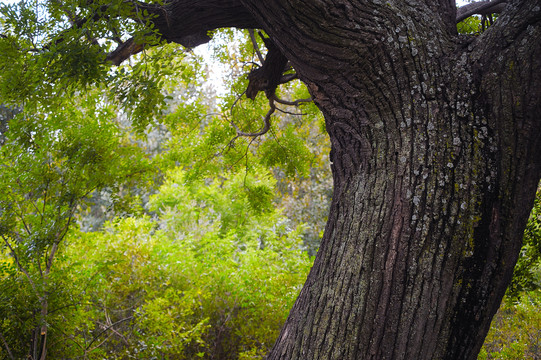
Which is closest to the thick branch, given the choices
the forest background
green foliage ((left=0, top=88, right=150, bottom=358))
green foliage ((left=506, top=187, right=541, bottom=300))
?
the forest background

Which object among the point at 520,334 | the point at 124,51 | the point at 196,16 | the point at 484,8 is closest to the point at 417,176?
the point at 484,8

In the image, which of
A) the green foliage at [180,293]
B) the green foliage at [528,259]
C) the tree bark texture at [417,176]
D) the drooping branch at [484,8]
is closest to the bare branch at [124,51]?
the tree bark texture at [417,176]

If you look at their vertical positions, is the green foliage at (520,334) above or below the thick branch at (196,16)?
below

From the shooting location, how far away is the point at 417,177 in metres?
1.50

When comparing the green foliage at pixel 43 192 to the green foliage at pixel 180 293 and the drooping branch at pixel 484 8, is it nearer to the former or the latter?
the green foliage at pixel 180 293

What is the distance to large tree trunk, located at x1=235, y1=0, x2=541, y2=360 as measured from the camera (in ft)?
4.65

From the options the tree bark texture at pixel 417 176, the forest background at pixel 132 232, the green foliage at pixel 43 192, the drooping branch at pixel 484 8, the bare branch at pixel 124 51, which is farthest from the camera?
the green foliage at pixel 43 192

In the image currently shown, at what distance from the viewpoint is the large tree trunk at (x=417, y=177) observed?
55.8 inches

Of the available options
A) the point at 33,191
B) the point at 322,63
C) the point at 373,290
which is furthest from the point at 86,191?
the point at 373,290

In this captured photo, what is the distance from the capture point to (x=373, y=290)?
Answer: 1445 millimetres

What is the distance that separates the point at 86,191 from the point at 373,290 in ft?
9.66

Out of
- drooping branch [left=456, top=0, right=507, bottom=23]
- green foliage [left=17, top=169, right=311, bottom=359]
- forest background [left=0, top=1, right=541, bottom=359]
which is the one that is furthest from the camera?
green foliage [left=17, top=169, right=311, bottom=359]

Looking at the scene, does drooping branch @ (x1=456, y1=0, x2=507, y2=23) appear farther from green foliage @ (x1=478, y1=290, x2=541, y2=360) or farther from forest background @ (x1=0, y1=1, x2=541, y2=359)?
green foliage @ (x1=478, y1=290, x2=541, y2=360)

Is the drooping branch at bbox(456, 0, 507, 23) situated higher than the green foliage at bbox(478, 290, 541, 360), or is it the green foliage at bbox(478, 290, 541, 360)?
the drooping branch at bbox(456, 0, 507, 23)
